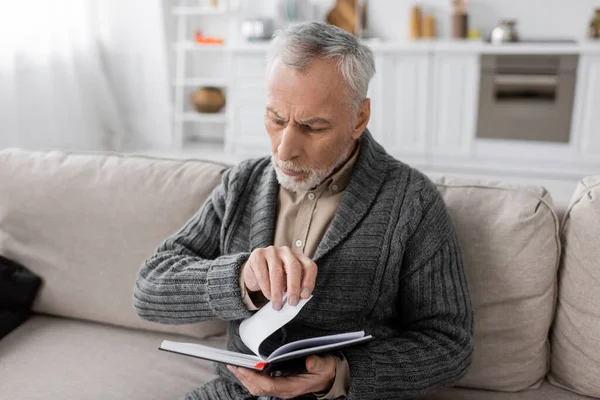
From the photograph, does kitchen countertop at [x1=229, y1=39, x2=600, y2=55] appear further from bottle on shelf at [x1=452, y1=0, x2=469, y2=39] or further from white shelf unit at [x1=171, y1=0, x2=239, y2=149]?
white shelf unit at [x1=171, y1=0, x2=239, y2=149]

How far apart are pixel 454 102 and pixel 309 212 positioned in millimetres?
3560

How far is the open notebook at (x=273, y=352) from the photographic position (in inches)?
37.6

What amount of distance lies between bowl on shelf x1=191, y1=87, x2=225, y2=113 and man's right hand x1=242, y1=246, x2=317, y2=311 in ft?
14.6

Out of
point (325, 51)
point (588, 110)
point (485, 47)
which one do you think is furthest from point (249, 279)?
point (588, 110)

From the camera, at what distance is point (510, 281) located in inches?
52.5

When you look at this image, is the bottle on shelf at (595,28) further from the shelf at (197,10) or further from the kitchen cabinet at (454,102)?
the shelf at (197,10)

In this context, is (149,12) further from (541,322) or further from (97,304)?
(541,322)

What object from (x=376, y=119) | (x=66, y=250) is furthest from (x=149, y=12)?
(x=66, y=250)

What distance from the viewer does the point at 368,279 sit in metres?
1.21

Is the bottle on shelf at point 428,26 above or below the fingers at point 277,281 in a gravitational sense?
above

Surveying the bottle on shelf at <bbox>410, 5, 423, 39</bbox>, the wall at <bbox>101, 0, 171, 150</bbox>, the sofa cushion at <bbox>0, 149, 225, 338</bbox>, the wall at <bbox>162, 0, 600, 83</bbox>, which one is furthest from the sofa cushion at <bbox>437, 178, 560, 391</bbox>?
the wall at <bbox>101, 0, 171, 150</bbox>

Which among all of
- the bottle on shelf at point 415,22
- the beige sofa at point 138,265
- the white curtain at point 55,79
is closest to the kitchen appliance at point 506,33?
the bottle on shelf at point 415,22

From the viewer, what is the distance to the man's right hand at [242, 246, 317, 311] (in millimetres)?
990

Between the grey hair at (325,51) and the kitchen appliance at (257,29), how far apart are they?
13.2ft
